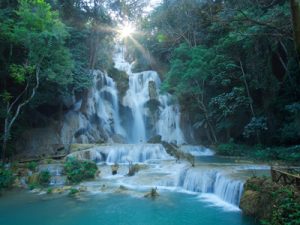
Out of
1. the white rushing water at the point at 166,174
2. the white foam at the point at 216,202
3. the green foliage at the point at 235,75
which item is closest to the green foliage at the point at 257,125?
the green foliage at the point at 235,75

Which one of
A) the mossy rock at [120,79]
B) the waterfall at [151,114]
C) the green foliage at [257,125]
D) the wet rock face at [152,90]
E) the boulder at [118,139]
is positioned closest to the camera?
the green foliage at [257,125]

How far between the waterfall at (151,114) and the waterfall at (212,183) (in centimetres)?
1526

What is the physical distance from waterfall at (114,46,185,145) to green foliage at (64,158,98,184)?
45.2 ft

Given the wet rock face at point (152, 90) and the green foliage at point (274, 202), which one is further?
the wet rock face at point (152, 90)

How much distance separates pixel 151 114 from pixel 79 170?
1590 cm

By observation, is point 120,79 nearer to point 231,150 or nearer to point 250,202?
point 231,150

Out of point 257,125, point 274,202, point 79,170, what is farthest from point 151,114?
point 274,202

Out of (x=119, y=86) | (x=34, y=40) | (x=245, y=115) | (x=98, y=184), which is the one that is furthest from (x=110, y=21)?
(x=98, y=184)

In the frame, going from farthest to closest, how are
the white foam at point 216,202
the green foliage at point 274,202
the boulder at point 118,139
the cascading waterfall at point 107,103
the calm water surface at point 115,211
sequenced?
the cascading waterfall at point 107,103 < the boulder at point 118,139 < the white foam at point 216,202 < the calm water surface at point 115,211 < the green foliage at point 274,202

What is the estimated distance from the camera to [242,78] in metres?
21.3

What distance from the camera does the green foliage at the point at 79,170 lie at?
1515 cm

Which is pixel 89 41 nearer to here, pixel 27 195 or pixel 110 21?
pixel 110 21

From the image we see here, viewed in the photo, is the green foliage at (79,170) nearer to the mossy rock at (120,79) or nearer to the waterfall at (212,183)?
the waterfall at (212,183)

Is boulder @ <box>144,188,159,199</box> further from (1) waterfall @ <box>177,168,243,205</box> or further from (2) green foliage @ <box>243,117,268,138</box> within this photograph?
(2) green foliage @ <box>243,117,268,138</box>
